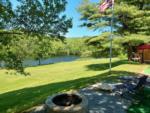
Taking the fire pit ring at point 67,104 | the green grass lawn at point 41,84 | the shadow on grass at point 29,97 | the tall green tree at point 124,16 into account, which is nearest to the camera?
the fire pit ring at point 67,104

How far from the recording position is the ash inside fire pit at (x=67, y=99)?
1045 centimetres

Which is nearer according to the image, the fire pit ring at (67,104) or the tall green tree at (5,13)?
the fire pit ring at (67,104)

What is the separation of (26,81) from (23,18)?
20.7 m

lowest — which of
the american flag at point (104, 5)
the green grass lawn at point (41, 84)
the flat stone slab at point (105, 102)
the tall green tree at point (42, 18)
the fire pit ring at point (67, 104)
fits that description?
the green grass lawn at point (41, 84)

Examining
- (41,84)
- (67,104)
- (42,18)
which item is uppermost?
(42,18)

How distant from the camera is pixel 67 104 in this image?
10.4 metres

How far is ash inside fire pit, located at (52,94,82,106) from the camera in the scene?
1045 cm

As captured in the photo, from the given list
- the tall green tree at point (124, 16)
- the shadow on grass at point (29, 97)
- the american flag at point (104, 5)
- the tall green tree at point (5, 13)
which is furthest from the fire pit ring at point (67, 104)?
the tall green tree at point (124, 16)

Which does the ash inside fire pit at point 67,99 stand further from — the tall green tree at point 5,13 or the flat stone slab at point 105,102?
the tall green tree at point 5,13

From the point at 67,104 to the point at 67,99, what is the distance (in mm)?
409

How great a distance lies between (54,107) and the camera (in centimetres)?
948

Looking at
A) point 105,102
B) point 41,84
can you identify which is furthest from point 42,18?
point 41,84

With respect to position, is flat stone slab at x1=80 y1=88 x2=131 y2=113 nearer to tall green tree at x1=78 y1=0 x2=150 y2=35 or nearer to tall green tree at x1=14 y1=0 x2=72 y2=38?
tall green tree at x1=14 y1=0 x2=72 y2=38

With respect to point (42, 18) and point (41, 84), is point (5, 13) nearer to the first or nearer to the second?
point (42, 18)
